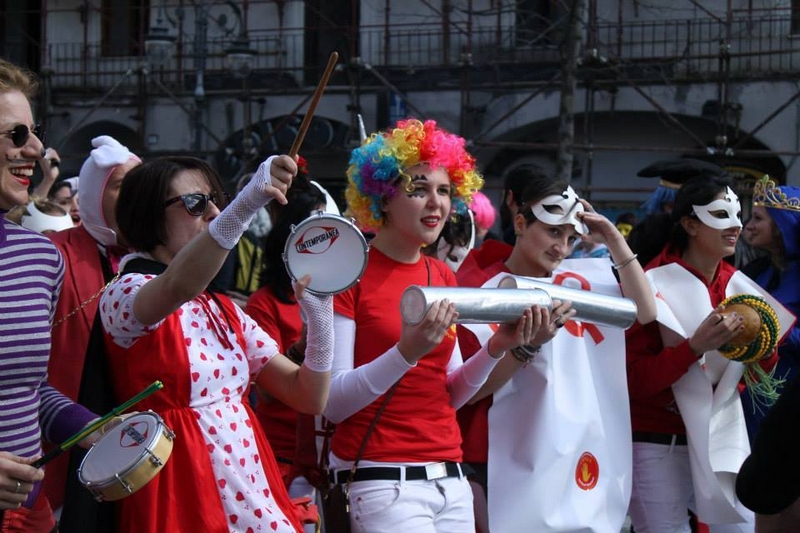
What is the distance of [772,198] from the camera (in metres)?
5.68

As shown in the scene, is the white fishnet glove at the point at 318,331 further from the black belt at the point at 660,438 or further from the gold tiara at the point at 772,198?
the gold tiara at the point at 772,198

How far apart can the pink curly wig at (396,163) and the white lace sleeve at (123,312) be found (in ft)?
4.05

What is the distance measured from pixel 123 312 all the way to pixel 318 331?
548 millimetres

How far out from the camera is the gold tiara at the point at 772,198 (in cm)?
564

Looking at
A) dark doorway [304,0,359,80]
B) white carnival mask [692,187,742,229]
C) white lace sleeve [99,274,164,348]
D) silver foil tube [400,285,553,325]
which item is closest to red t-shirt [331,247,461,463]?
silver foil tube [400,285,553,325]

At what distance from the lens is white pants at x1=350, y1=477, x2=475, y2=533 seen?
12.3 feet

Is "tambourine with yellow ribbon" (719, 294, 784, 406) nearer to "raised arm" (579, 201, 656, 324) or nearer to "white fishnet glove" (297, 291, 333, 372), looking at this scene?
"raised arm" (579, 201, 656, 324)

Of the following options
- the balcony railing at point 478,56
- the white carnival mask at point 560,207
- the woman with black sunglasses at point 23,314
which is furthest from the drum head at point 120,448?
the balcony railing at point 478,56

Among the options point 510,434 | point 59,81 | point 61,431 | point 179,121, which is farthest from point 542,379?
point 59,81

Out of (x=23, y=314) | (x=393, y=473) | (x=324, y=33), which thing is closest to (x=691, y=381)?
(x=393, y=473)

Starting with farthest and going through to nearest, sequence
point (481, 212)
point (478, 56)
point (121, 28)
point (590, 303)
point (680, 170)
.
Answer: point (121, 28) < point (478, 56) < point (481, 212) < point (680, 170) < point (590, 303)

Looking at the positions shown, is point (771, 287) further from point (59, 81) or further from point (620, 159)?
point (59, 81)

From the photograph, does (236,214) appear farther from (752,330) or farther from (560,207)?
(752,330)

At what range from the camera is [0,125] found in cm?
295
